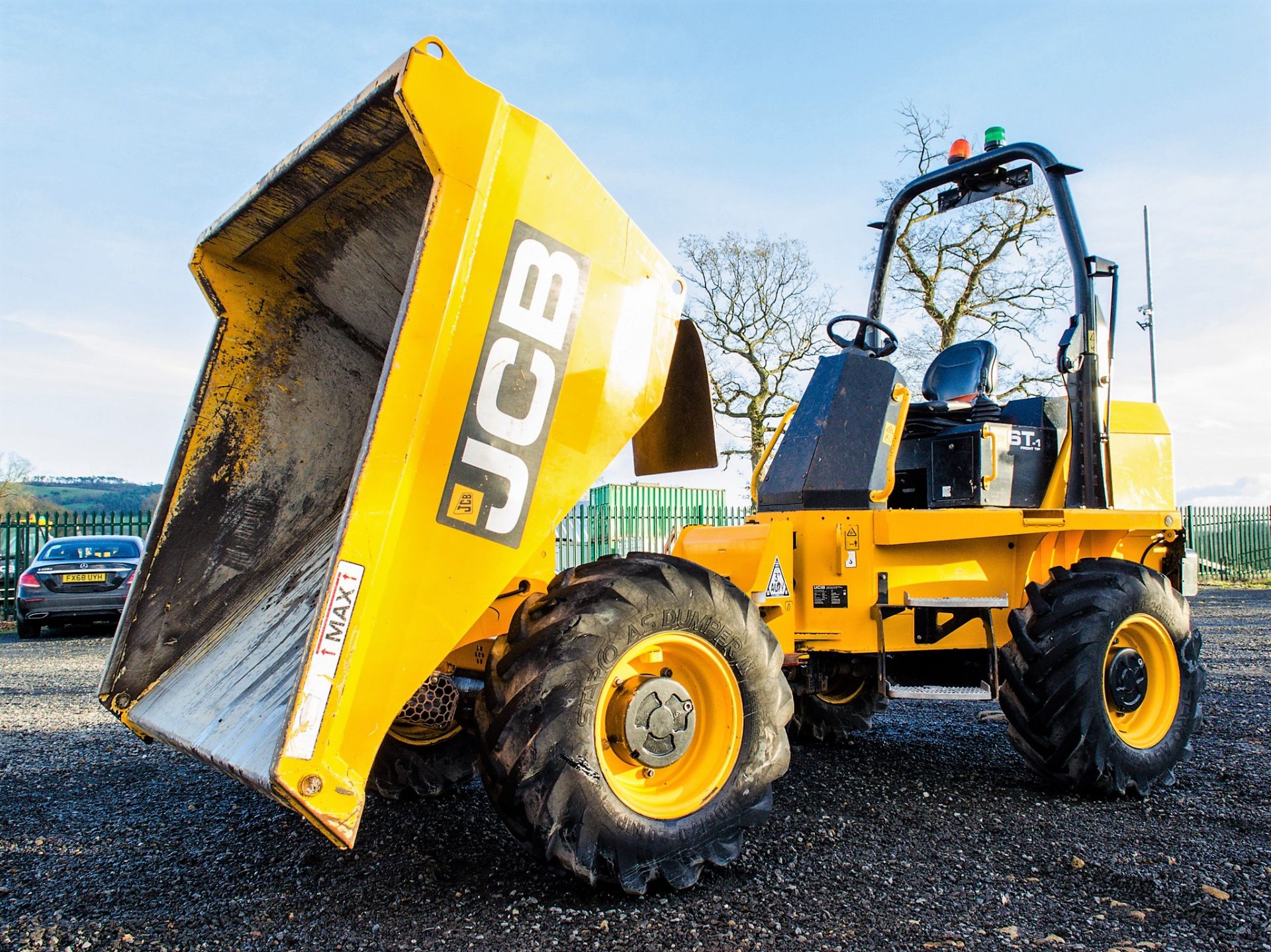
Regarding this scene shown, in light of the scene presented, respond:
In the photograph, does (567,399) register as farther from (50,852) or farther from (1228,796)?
(1228,796)

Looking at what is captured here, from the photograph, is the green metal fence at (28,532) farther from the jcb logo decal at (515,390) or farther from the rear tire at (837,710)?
the jcb logo decal at (515,390)

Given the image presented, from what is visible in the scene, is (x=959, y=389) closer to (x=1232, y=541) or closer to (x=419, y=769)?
(x=419, y=769)

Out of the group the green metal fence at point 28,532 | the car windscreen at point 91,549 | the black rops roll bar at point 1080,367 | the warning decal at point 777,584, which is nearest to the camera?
the warning decal at point 777,584

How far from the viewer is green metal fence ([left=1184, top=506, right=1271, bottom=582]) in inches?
885

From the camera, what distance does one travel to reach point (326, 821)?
7.52 feet

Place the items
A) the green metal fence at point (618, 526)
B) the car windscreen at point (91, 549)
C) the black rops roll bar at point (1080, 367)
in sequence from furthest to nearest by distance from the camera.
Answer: the green metal fence at point (618, 526) < the car windscreen at point (91, 549) < the black rops roll bar at point (1080, 367)

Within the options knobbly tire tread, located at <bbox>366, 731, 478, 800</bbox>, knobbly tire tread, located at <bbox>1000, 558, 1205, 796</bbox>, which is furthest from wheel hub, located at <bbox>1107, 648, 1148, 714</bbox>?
knobbly tire tread, located at <bbox>366, 731, 478, 800</bbox>

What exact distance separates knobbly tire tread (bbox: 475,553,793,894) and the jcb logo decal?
1.11ft

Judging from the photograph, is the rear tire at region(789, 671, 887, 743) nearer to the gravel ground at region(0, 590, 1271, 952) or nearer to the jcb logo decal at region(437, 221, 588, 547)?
the gravel ground at region(0, 590, 1271, 952)

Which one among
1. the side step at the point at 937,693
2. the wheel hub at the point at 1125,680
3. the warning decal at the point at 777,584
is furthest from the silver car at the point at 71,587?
the wheel hub at the point at 1125,680

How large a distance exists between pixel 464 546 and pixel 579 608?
0.40 m

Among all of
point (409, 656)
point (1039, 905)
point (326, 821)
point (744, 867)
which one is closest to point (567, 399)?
point (409, 656)

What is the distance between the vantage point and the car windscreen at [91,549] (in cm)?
1191

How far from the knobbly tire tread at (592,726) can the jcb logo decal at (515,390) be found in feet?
1.11
